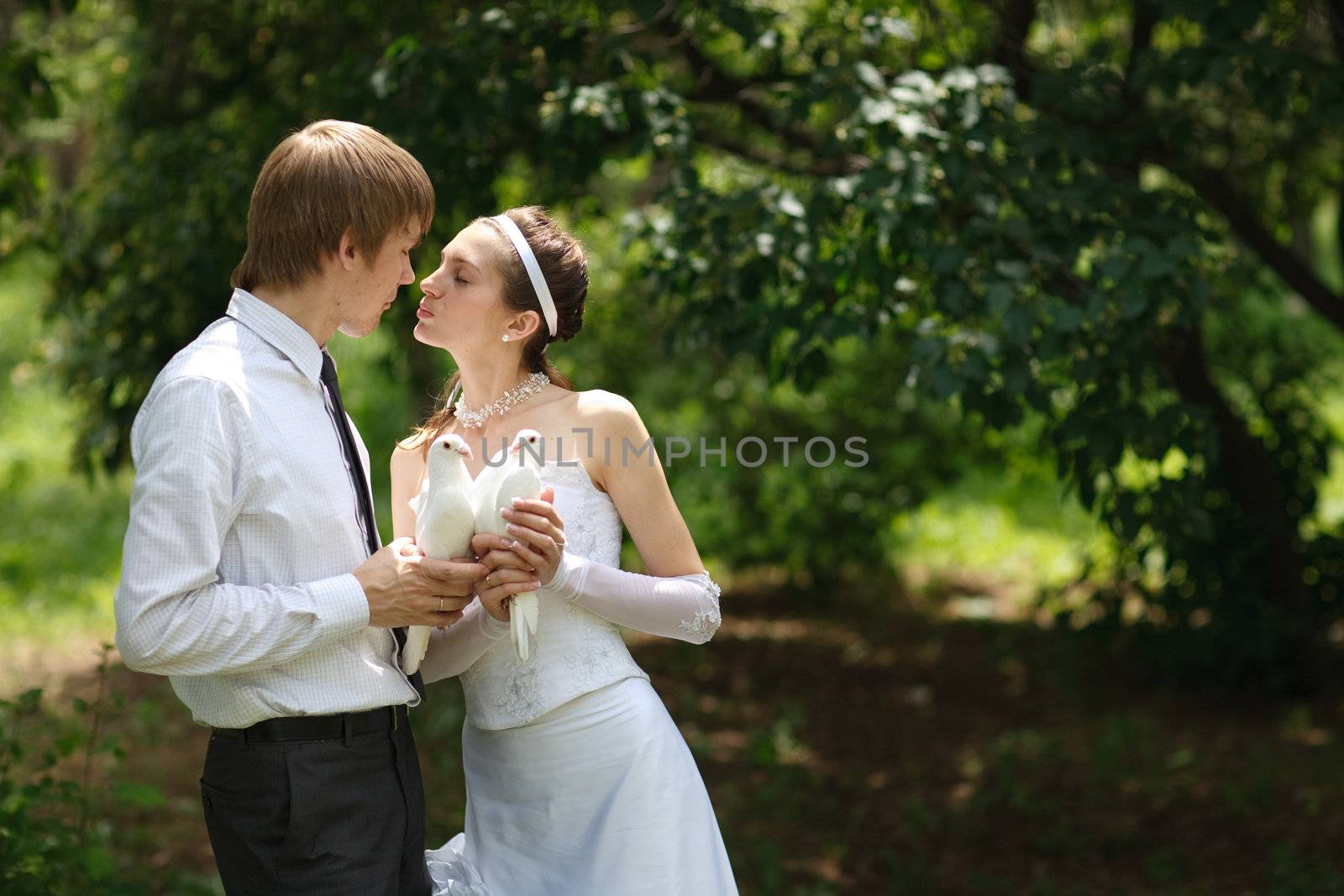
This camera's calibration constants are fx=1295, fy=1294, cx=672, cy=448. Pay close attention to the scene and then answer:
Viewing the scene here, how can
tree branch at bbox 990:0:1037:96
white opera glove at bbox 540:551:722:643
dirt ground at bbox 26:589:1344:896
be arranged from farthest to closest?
tree branch at bbox 990:0:1037:96, dirt ground at bbox 26:589:1344:896, white opera glove at bbox 540:551:722:643

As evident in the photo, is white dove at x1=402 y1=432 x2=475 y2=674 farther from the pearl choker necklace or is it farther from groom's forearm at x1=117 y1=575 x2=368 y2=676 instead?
the pearl choker necklace

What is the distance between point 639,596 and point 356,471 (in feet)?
1.91

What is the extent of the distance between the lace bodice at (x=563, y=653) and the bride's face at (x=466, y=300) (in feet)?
0.99

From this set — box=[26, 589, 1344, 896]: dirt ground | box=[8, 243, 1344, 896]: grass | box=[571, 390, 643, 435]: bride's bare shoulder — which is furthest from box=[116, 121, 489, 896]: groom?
box=[26, 589, 1344, 896]: dirt ground

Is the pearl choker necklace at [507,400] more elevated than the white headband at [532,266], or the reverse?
the white headband at [532,266]

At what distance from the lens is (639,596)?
2.46 m

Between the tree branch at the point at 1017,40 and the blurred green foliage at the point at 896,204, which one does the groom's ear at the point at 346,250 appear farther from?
the tree branch at the point at 1017,40

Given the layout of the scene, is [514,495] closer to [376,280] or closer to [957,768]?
[376,280]

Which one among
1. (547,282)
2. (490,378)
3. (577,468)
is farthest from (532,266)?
(577,468)

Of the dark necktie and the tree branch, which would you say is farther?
the tree branch

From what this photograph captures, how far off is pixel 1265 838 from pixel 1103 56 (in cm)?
316

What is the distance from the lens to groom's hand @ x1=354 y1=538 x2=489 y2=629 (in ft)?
6.83

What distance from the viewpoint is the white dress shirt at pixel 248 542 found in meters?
1.92

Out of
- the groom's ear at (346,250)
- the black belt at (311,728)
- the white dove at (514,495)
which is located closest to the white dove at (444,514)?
the white dove at (514,495)
